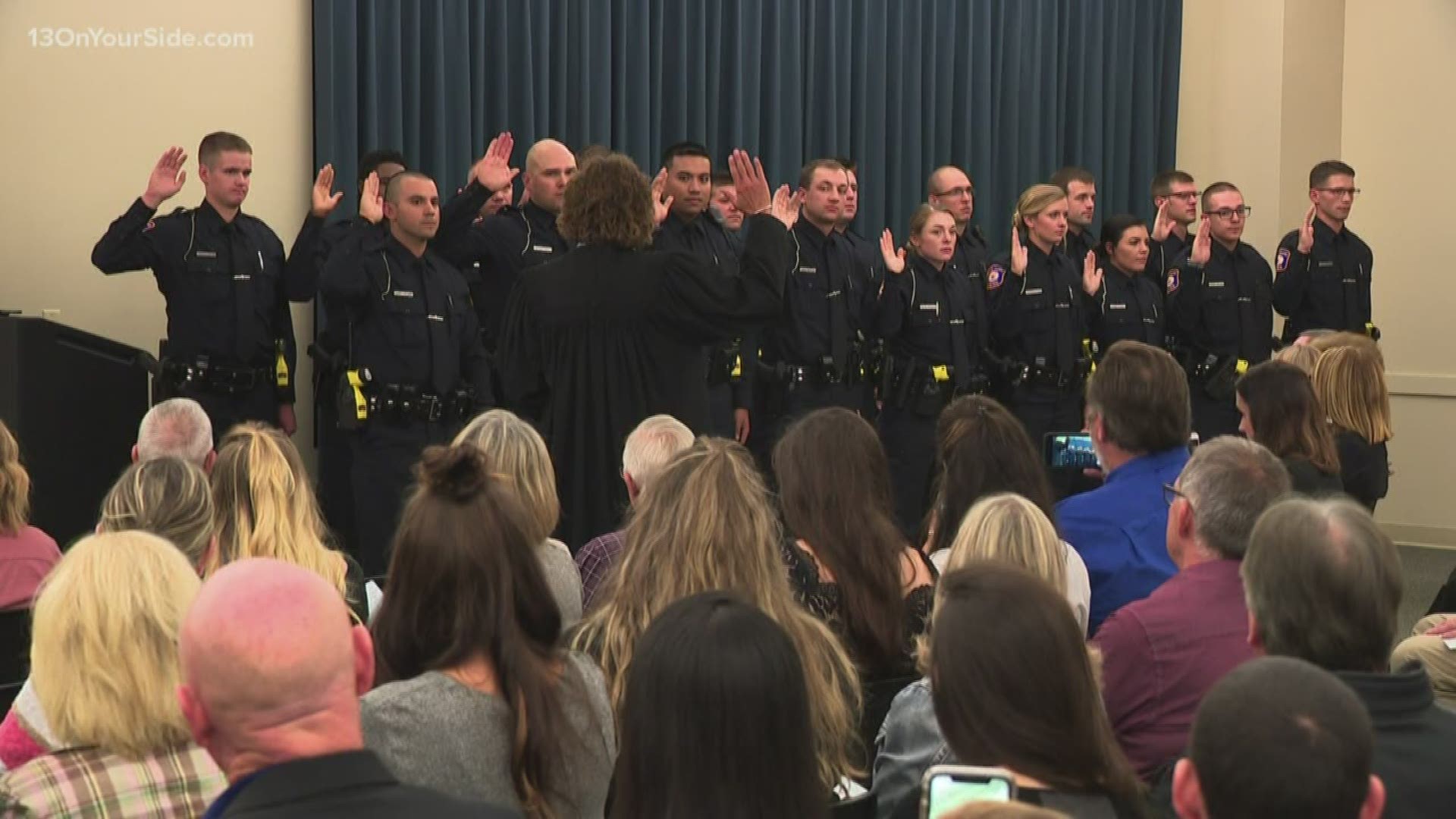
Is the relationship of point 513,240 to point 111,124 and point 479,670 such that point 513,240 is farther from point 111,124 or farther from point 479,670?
point 479,670

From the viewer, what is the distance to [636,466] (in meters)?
4.12

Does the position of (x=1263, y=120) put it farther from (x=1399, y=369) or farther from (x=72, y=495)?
(x=72, y=495)

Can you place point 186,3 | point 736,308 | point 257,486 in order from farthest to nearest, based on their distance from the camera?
1. point 186,3
2. point 736,308
3. point 257,486

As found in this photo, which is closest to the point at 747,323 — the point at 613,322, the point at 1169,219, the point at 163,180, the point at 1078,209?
the point at 613,322

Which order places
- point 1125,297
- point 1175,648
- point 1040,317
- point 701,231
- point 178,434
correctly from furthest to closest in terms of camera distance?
1. point 1125,297
2. point 1040,317
3. point 701,231
4. point 178,434
5. point 1175,648

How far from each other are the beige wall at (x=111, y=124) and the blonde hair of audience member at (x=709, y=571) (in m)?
4.68

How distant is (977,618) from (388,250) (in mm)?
5025

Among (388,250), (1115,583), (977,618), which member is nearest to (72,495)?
(388,250)

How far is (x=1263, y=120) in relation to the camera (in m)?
10.6

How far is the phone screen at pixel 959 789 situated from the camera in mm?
1823

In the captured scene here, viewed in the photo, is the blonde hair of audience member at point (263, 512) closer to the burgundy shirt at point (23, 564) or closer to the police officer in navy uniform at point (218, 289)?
the burgundy shirt at point (23, 564)

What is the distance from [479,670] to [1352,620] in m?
1.17

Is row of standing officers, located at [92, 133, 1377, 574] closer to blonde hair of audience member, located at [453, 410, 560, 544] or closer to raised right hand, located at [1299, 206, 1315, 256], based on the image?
raised right hand, located at [1299, 206, 1315, 256]
